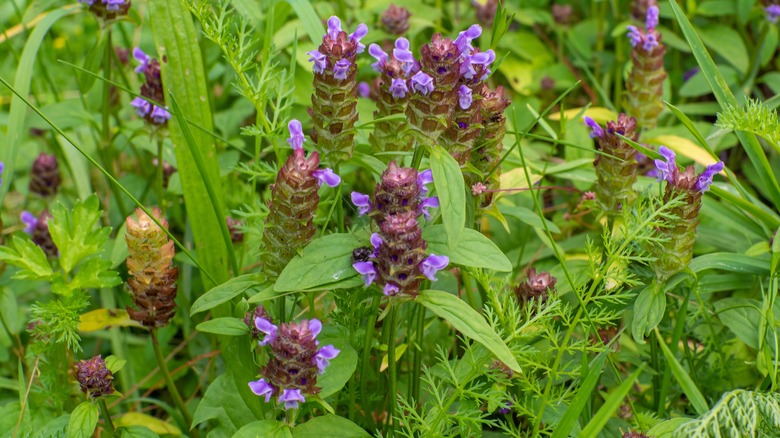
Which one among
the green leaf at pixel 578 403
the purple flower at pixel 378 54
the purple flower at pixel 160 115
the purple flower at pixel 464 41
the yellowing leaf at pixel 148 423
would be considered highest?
the purple flower at pixel 464 41

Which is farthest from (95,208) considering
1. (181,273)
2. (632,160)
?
(632,160)

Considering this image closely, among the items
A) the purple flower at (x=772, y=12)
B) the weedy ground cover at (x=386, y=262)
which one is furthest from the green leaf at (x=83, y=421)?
the purple flower at (x=772, y=12)

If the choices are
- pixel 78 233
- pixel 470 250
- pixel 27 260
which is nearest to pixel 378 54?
pixel 470 250

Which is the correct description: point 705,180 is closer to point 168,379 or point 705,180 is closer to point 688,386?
point 688,386

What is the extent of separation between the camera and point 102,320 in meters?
2.09

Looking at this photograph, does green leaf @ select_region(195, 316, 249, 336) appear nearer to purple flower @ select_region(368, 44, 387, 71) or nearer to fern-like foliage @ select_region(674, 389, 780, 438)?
purple flower @ select_region(368, 44, 387, 71)

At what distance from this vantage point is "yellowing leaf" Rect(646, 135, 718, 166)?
2570 mm

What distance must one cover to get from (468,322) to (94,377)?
2.61 ft

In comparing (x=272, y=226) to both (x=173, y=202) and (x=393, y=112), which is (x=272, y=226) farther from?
(x=173, y=202)

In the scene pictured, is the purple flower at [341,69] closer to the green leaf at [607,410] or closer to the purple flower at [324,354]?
the purple flower at [324,354]

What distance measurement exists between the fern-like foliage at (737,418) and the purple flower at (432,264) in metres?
0.51

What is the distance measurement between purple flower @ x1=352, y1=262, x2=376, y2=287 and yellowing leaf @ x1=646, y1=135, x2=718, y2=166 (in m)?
1.49

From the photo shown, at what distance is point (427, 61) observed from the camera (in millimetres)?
1495

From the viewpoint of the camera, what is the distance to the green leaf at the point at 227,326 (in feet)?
5.22
